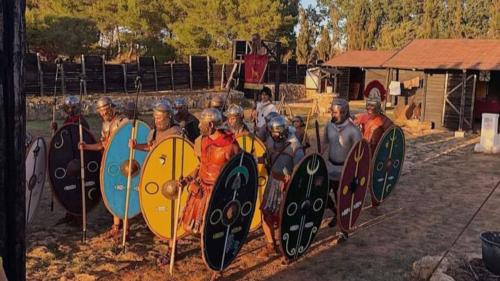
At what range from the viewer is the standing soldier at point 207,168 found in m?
4.72

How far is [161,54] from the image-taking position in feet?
102

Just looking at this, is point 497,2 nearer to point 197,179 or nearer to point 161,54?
point 161,54

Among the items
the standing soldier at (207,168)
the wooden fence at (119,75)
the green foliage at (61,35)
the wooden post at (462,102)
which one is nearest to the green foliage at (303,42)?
the wooden fence at (119,75)

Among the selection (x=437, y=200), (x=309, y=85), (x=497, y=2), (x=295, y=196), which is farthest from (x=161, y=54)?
(x=295, y=196)

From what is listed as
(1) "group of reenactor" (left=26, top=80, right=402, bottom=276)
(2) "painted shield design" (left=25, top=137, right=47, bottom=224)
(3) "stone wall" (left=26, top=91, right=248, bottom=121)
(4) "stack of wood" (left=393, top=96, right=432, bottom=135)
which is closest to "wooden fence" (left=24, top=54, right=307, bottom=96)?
(3) "stone wall" (left=26, top=91, right=248, bottom=121)

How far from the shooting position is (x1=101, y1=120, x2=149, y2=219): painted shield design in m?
5.55

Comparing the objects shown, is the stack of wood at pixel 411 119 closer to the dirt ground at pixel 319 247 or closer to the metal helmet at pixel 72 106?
the dirt ground at pixel 319 247

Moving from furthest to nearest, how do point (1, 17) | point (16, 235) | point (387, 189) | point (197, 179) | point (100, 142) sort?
point (387, 189), point (100, 142), point (197, 179), point (16, 235), point (1, 17)

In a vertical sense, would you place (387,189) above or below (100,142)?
below

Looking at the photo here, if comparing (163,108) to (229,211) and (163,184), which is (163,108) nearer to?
(163,184)

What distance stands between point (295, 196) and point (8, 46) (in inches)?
131

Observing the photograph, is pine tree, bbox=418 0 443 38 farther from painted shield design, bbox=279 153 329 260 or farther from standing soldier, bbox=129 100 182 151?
standing soldier, bbox=129 100 182 151

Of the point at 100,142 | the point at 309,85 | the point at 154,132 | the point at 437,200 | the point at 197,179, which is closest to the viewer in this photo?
the point at 197,179

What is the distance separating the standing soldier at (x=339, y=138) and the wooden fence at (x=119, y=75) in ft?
31.5
